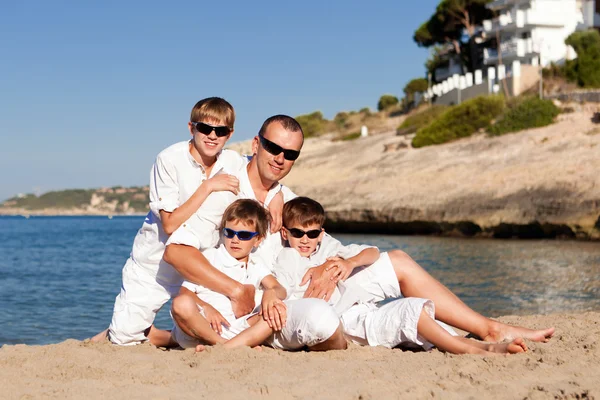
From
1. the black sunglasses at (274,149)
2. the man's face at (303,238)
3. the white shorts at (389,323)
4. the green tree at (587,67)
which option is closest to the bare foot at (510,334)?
the white shorts at (389,323)

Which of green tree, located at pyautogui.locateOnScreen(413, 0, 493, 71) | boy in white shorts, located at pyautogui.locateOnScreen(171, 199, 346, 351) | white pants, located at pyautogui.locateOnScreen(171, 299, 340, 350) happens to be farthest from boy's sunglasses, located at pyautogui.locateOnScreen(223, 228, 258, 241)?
green tree, located at pyautogui.locateOnScreen(413, 0, 493, 71)

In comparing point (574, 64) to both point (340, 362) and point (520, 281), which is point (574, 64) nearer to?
point (520, 281)

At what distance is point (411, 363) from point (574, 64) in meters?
35.3

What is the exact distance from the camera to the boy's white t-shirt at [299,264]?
484 cm

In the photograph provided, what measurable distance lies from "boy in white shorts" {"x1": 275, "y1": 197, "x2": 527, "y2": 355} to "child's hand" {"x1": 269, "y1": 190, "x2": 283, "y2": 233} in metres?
0.06

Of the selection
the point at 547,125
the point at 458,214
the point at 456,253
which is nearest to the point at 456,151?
the point at 547,125

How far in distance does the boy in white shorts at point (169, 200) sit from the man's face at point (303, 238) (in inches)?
18.7

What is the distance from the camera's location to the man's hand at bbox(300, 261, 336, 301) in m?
4.73

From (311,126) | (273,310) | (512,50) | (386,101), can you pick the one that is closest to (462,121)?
(512,50)

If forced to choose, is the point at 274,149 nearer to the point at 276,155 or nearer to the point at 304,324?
the point at 276,155

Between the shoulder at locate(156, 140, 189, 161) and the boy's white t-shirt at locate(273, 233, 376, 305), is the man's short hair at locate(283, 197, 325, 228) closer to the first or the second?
the boy's white t-shirt at locate(273, 233, 376, 305)

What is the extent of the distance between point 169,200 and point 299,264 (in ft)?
3.18

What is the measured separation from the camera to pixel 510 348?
171 inches

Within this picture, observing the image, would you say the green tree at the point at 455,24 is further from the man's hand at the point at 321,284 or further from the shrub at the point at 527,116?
the man's hand at the point at 321,284
